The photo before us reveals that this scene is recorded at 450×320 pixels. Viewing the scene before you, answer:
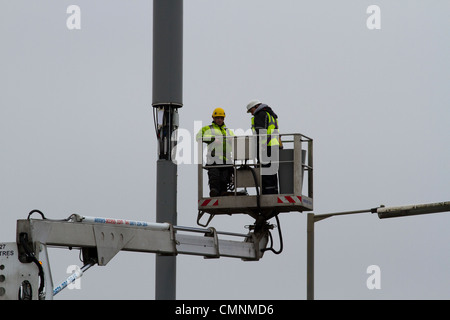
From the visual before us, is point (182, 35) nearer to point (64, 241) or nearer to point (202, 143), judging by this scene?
point (202, 143)

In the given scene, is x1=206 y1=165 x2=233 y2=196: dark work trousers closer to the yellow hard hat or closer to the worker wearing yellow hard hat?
the worker wearing yellow hard hat

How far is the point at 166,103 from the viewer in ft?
78.9

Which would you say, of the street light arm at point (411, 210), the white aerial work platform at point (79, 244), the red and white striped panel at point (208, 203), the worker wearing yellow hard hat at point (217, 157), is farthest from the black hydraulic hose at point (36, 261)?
the street light arm at point (411, 210)

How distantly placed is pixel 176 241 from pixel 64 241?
3232 mm

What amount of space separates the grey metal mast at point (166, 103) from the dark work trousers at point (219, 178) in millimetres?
751

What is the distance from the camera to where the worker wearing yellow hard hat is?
24156 mm

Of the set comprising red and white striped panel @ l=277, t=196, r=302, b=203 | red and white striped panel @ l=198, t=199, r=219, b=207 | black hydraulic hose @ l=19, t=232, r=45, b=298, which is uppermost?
red and white striped panel @ l=277, t=196, r=302, b=203

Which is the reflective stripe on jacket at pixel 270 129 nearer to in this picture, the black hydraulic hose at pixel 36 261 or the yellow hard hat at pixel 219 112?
the yellow hard hat at pixel 219 112

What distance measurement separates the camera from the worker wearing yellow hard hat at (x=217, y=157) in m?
24.2

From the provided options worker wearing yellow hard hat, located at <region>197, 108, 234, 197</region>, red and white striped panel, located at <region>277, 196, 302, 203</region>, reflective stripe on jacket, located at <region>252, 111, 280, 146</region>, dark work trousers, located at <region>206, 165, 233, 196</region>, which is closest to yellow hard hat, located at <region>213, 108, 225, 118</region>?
worker wearing yellow hard hat, located at <region>197, 108, 234, 197</region>

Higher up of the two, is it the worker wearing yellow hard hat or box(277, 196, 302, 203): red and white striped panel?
the worker wearing yellow hard hat

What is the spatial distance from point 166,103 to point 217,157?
1.50m

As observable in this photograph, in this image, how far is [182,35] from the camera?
80.5 ft
